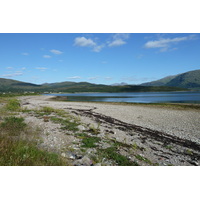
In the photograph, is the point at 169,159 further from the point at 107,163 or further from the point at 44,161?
the point at 44,161

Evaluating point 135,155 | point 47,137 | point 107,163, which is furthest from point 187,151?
point 47,137

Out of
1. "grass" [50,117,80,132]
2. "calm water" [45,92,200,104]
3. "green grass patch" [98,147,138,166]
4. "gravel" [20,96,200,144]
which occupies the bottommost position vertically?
"gravel" [20,96,200,144]

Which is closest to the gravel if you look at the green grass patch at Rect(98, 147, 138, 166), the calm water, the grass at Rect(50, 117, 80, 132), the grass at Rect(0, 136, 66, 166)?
the grass at Rect(50, 117, 80, 132)

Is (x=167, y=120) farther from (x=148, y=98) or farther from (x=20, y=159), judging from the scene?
(x=148, y=98)

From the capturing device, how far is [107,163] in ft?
23.2

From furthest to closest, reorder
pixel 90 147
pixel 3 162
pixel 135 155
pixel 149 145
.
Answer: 1. pixel 149 145
2. pixel 90 147
3. pixel 135 155
4. pixel 3 162

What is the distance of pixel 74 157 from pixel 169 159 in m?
6.03

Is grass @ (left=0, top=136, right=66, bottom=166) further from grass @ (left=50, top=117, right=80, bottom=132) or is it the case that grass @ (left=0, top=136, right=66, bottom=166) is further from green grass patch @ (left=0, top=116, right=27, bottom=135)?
grass @ (left=50, top=117, right=80, bottom=132)

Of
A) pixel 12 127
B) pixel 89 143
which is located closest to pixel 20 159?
pixel 89 143

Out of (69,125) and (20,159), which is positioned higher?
(20,159)

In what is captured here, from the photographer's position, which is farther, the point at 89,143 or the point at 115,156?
the point at 89,143

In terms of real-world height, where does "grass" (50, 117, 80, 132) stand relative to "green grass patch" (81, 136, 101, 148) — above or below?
above

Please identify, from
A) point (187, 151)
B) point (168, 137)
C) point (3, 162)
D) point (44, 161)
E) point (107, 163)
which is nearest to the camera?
point (3, 162)

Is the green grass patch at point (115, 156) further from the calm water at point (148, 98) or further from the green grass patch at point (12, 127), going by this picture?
the calm water at point (148, 98)
